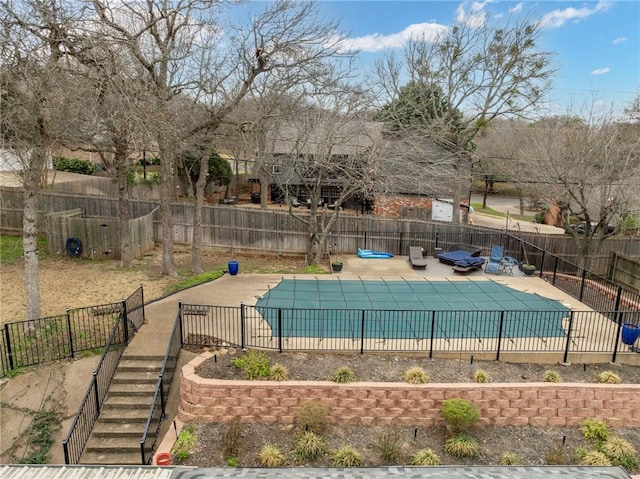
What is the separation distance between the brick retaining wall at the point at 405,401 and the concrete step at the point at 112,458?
100 centimetres

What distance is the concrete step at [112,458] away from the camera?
286 inches

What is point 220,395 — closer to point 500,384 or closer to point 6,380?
point 6,380

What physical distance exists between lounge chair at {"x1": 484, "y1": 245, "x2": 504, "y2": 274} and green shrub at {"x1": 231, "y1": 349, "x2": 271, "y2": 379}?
30.9 feet

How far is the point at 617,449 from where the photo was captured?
24.2 feet

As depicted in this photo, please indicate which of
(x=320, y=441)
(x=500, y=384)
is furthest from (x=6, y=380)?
(x=500, y=384)

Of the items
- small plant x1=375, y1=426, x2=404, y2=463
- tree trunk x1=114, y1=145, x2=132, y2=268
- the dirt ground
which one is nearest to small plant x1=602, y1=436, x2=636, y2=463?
the dirt ground

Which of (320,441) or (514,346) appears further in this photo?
(514,346)

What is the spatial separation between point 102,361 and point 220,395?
228 centimetres

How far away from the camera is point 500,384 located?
8266 mm

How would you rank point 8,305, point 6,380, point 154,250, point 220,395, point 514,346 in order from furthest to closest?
1. point 154,250
2. point 8,305
3. point 514,346
4. point 6,380
5. point 220,395

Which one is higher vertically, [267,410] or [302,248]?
[302,248]

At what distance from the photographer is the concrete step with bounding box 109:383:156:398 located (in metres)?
8.32

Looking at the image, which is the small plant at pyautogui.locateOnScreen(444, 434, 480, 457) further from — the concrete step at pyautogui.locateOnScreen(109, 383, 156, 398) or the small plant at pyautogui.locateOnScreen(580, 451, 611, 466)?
the concrete step at pyautogui.locateOnScreen(109, 383, 156, 398)

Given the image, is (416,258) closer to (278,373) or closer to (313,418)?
(278,373)
